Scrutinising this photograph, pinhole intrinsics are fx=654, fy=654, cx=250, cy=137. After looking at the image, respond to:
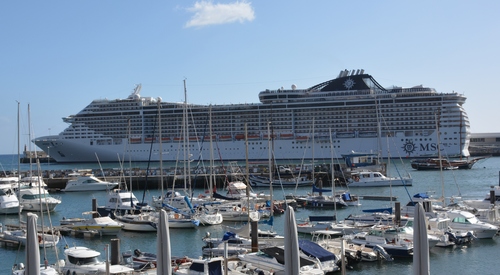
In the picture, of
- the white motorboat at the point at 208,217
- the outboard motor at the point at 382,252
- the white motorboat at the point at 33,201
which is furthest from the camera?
the white motorboat at the point at 33,201

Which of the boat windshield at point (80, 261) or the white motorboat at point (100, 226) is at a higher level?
the boat windshield at point (80, 261)

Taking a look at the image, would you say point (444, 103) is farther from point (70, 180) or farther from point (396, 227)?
point (396, 227)

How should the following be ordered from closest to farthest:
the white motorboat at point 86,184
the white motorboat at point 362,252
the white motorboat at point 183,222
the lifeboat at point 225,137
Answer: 1. the white motorboat at point 362,252
2. the white motorboat at point 183,222
3. the white motorboat at point 86,184
4. the lifeboat at point 225,137

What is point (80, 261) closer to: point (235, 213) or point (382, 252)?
point (382, 252)

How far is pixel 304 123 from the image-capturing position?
73.8 meters

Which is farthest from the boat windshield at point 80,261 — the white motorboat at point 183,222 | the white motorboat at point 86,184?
the white motorboat at point 86,184

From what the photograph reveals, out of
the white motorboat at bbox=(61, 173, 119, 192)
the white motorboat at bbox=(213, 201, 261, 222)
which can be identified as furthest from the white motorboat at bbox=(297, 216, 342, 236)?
the white motorboat at bbox=(61, 173, 119, 192)

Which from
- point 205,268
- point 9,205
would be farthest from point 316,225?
point 9,205

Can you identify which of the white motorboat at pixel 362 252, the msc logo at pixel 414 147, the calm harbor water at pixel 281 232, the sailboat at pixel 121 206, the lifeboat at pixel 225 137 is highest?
the lifeboat at pixel 225 137

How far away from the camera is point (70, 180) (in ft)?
158

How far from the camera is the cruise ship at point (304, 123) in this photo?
7194 centimetres

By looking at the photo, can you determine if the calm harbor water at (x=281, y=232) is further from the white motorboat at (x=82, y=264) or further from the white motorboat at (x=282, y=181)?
the white motorboat at (x=282, y=181)

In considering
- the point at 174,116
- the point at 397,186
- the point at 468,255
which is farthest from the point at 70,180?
the point at 468,255

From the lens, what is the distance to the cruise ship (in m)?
71.9
